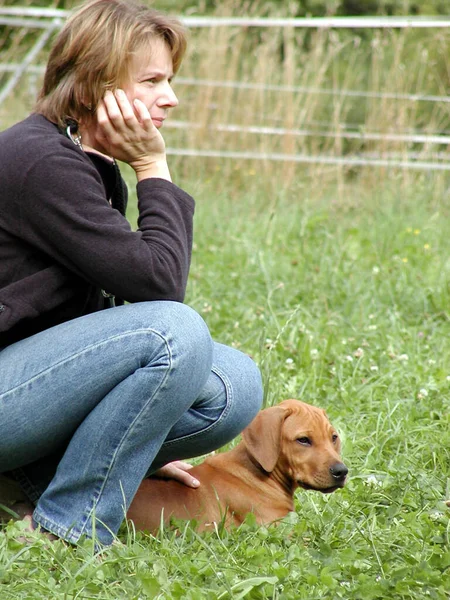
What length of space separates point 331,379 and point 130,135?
1.61m

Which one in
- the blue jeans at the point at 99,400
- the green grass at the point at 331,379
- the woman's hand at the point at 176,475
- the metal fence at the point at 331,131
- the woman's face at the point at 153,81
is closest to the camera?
the green grass at the point at 331,379

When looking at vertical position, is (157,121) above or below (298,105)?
above

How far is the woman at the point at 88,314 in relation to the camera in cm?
230

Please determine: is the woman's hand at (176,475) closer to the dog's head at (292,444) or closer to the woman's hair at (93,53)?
the dog's head at (292,444)

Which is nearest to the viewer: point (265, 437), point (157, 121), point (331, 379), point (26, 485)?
point (26, 485)

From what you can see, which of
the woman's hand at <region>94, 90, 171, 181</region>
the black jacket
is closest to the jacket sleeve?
the black jacket

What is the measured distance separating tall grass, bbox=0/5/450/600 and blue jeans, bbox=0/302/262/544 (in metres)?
0.14

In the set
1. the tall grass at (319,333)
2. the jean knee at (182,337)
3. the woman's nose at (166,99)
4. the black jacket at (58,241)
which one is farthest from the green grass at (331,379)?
the woman's nose at (166,99)

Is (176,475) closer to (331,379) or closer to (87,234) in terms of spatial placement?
(87,234)

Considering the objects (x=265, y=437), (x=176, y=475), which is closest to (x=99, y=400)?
(x=176, y=475)

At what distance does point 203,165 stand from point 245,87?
Result: 0.70 metres

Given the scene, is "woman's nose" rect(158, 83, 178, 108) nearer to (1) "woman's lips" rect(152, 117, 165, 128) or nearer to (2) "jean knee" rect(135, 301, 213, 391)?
(1) "woman's lips" rect(152, 117, 165, 128)

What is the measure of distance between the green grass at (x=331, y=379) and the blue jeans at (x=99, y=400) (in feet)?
0.43

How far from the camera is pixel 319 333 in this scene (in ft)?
13.8
